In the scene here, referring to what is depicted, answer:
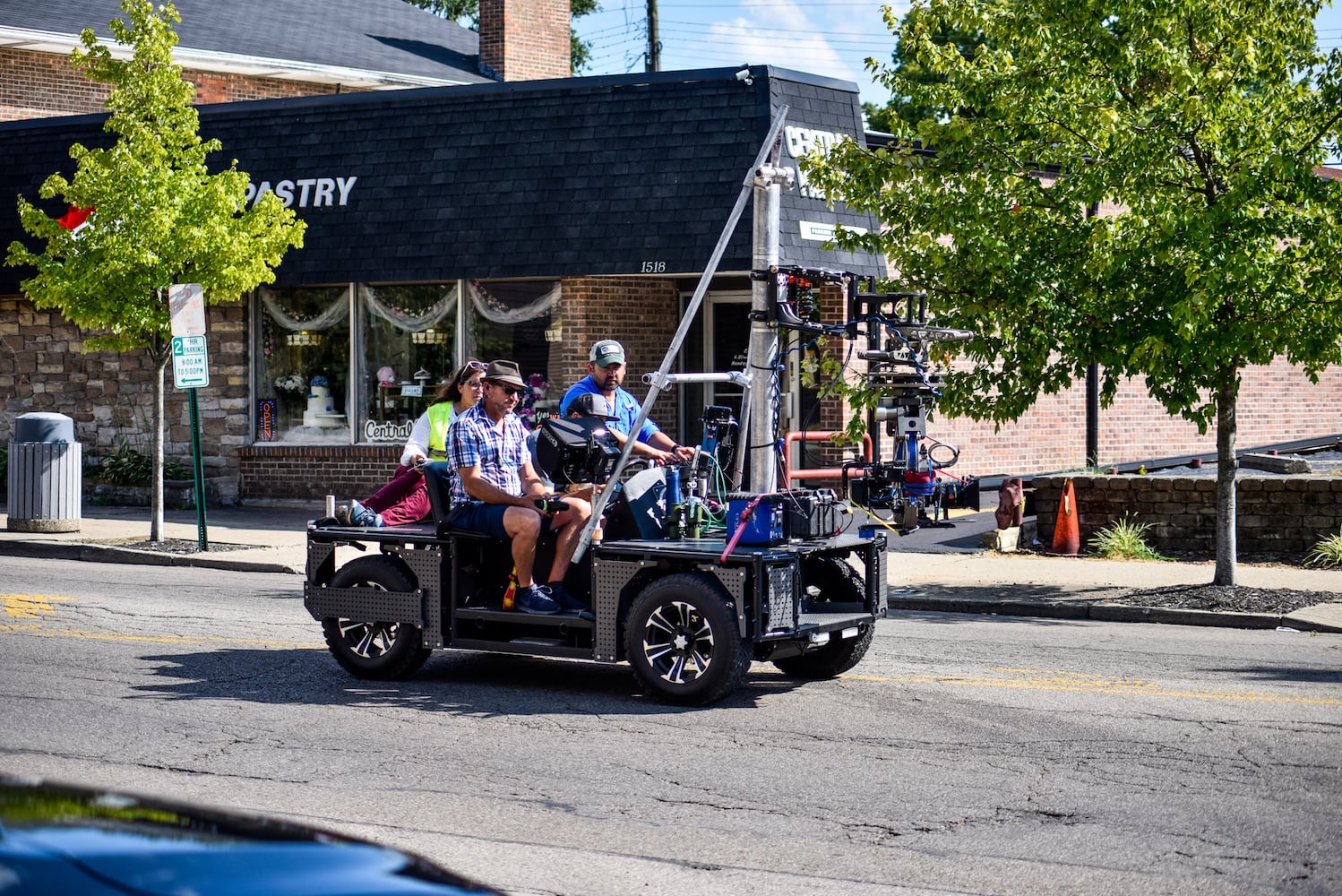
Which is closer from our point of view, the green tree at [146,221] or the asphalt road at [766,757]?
the asphalt road at [766,757]

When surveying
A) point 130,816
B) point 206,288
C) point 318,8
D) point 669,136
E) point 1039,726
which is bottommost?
point 1039,726

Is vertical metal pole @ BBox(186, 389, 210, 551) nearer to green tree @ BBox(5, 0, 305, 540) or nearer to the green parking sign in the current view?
the green parking sign

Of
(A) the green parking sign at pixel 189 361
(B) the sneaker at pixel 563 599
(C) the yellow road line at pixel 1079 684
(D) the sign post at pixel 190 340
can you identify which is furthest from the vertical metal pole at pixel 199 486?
(C) the yellow road line at pixel 1079 684

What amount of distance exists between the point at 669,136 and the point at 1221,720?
40.4 feet

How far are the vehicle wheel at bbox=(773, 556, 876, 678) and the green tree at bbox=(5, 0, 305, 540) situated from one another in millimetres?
10105

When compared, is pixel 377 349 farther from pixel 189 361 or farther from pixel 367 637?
pixel 367 637

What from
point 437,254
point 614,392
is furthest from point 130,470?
point 614,392

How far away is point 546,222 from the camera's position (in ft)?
64.0

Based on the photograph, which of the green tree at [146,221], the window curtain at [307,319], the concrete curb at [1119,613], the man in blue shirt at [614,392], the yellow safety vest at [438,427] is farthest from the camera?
the window curtain at [307,319]

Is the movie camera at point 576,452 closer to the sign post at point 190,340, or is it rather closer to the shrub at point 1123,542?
the shrub at point 1123,542

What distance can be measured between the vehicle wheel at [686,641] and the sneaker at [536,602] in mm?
596

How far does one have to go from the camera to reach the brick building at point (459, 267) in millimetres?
18953

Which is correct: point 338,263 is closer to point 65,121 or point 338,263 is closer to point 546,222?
point 546,222

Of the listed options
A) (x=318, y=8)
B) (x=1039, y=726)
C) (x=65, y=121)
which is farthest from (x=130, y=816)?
(x=318, y=8)
